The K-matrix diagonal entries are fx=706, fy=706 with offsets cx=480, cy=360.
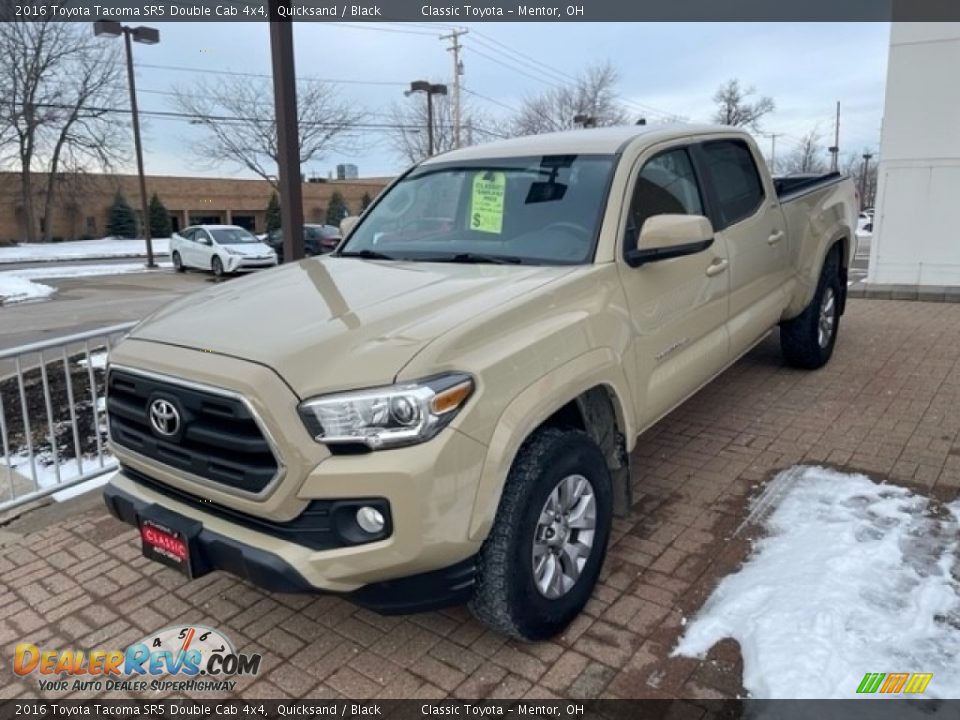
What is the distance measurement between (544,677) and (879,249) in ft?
30.6

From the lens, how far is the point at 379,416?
7.14 feet

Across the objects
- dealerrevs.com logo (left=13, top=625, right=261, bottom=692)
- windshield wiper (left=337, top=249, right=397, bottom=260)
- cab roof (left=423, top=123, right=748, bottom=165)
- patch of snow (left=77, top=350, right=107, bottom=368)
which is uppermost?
cab roof (left=423, top=123, right=748, bottom=165)

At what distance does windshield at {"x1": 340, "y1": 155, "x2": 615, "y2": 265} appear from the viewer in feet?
10.6

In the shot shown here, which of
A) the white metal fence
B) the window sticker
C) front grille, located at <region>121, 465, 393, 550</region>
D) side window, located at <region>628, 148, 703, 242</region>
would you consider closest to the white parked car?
the white metal fence

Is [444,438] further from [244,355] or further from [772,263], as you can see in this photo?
[772,263]

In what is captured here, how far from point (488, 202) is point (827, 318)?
395cm

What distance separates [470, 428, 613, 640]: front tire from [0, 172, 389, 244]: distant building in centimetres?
Answer: 4162

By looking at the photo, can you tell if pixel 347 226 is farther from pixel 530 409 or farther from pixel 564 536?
pixel 564 536

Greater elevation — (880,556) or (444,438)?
(444,438)

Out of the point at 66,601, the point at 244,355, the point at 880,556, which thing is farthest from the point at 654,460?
the point at 66,601

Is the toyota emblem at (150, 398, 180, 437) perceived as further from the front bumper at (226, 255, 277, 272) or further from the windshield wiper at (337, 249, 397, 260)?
the front bumper at (226, 255, 277, 272)

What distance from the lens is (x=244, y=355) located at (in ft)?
7.64

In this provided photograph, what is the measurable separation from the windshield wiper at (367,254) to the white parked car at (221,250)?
18586 millimetres

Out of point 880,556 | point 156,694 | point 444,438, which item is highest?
point 444,438
